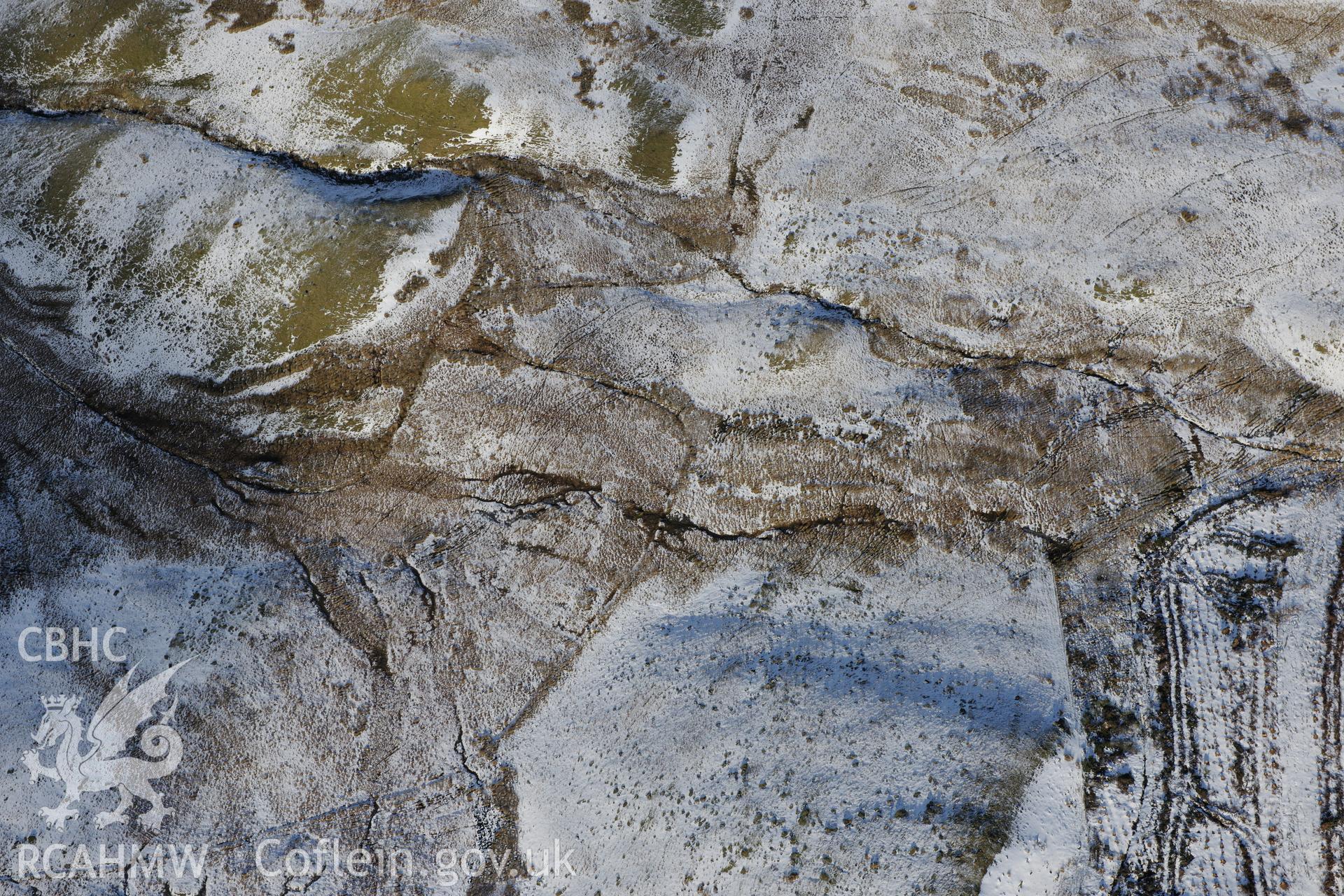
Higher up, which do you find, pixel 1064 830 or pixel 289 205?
pixel 289 205

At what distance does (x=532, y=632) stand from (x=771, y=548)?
9.24ft

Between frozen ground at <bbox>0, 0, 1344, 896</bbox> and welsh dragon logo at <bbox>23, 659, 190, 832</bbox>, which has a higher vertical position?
frozen ground at <bbox>0, 0, 1344, 896</bbox>

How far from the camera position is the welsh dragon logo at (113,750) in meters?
7.70

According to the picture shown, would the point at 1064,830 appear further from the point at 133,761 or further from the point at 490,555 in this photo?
the point at 133,761

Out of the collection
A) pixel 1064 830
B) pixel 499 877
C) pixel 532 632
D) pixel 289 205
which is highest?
pixel 289 205

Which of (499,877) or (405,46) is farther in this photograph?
(405,46)

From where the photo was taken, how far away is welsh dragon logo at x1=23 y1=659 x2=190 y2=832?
7703mm

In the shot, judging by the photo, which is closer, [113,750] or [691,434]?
[113,750]

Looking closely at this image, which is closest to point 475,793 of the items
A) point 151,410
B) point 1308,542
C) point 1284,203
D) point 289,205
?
point 151,410

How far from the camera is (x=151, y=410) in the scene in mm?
8422

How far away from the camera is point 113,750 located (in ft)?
25.5

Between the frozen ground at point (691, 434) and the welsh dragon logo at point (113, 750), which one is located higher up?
the frozen ground at point (691, 434)

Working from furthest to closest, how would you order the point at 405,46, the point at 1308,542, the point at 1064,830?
the point at 405,46
the point at 1308,542
the point at 1064,830

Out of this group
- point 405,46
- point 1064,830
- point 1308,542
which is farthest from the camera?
point 405,46
